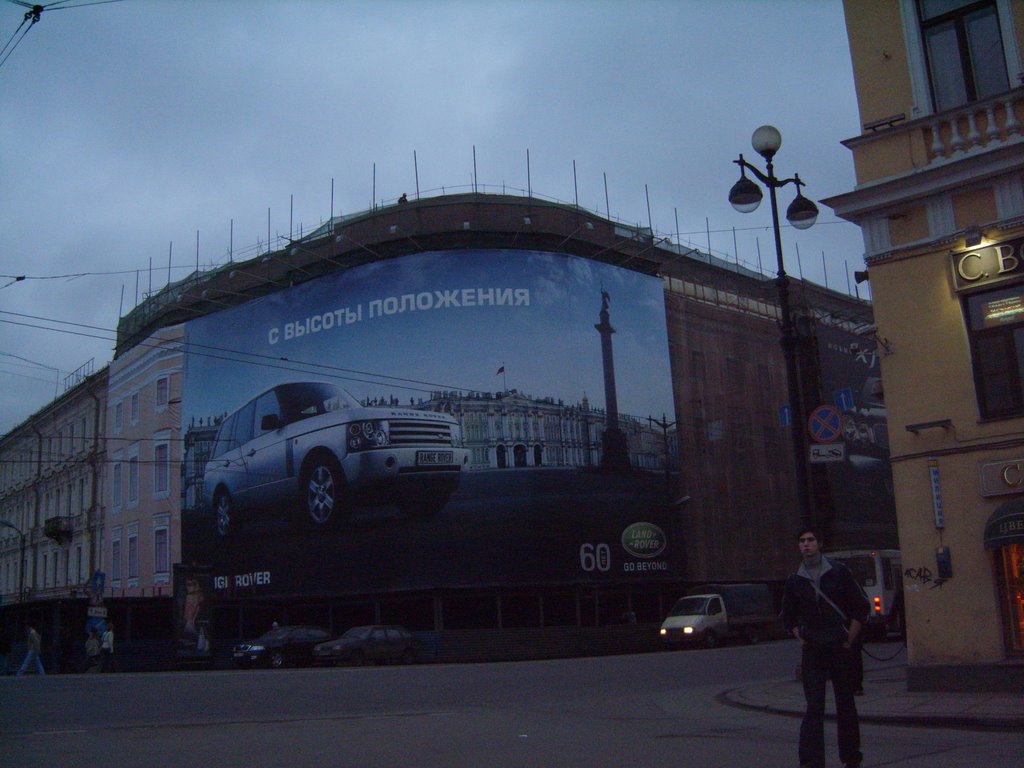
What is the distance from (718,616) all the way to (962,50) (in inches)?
925

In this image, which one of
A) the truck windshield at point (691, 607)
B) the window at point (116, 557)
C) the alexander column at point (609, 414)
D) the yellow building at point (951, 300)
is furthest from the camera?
the window at point (116, 557)

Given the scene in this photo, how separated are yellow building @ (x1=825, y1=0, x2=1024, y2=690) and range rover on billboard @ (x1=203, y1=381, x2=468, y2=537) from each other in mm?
24505

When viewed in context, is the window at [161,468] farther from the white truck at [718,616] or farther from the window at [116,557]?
the white truck at [718,616]

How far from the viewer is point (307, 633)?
3338 cm

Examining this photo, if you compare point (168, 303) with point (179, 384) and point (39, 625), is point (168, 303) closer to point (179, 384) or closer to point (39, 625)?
point (179, 384)

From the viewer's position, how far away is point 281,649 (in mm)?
32625

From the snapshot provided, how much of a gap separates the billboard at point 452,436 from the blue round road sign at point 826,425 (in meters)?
22.3

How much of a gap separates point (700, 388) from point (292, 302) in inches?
702

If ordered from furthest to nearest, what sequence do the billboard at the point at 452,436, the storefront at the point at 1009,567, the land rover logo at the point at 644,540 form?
the land rover logo at the point at 644,540 < the billboard at the point at 452,436 < the storefront at the point at 1009,567

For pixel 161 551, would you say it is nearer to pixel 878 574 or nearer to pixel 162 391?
pixel 162 391

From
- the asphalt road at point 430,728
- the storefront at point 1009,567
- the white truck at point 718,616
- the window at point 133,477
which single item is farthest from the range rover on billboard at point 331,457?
the storefront at point 1009,567

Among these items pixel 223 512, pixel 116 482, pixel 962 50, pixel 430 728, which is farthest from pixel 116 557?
pixel 962 50

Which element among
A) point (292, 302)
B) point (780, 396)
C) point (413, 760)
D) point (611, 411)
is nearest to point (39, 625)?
point (292, 302)

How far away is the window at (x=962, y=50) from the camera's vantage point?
14531 millimetres
